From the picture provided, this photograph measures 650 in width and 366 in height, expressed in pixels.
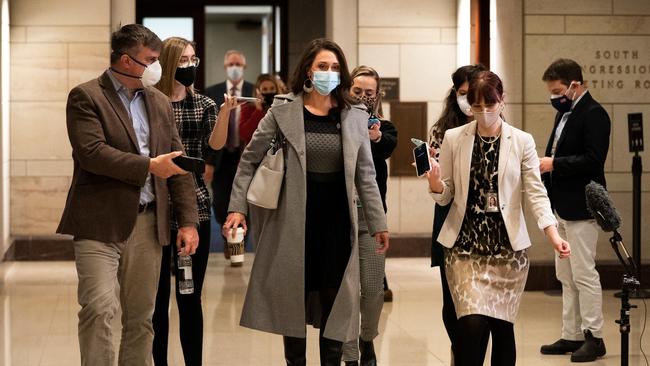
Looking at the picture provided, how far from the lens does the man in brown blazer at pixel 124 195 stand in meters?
5.73

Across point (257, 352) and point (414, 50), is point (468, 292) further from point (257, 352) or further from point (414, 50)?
point (414, 50)

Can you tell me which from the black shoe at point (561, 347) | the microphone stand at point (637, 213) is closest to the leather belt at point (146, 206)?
the black shoe at point (561, 347)

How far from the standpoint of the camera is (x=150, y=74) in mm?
6082

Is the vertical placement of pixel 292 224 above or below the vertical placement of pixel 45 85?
below

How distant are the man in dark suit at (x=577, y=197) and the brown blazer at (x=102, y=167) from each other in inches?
129

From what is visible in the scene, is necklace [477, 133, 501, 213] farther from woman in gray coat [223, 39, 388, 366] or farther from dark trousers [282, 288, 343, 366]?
dark trousers [282, 288, 343, 366]

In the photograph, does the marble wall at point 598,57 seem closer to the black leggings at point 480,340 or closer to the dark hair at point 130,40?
the black leggings at point 480,340

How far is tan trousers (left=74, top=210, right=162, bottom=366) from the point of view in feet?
18.7

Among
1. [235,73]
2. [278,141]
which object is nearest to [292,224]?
[278,141]

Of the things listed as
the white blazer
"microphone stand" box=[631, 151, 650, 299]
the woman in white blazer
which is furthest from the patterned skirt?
"microphone stand" box=[631, 151, 650, 299]

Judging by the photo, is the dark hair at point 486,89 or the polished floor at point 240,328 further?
the polished floor at point 240,328

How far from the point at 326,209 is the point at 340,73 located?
0.73 meters

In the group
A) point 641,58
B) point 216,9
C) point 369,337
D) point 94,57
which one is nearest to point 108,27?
point 94,57

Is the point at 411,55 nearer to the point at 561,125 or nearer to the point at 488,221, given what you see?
the point at 561,125
